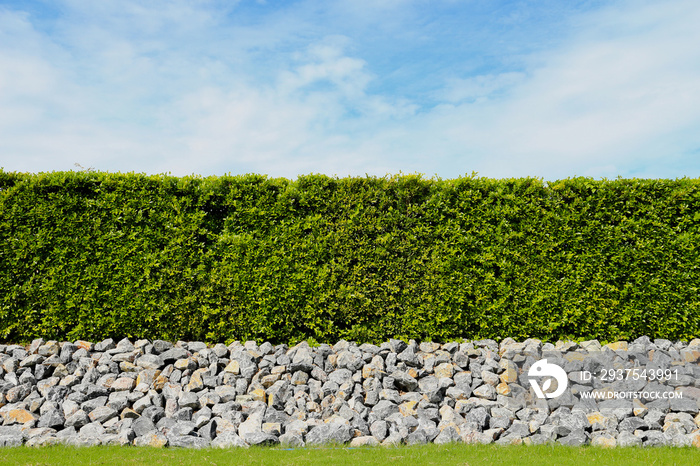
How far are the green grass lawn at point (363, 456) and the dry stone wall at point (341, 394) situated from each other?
190 mm

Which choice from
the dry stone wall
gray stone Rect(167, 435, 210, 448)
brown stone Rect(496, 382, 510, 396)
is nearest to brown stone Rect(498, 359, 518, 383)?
the dry stone wall

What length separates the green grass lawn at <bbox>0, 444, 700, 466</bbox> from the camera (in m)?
4.36

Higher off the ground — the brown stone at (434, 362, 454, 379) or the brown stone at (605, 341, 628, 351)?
the brown stone at (605, 341, 628, 351)

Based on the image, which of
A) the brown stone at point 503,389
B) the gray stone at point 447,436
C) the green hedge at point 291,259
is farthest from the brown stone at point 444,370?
the gray stone at point 447,436

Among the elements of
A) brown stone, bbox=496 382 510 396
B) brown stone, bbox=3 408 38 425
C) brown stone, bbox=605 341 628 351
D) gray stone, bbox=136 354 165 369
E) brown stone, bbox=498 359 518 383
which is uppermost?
gray stone, bbox=136 354 165 369

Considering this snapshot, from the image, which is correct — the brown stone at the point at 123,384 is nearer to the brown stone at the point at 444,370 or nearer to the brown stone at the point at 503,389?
the brown stone at the point at 444,370

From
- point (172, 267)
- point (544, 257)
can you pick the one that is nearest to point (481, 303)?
point (544, 257)

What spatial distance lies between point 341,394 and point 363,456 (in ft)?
4.81

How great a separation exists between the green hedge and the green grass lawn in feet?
9.82

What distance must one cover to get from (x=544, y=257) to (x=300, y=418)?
4774 millimetres

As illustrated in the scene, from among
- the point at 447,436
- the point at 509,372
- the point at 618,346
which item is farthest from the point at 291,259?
the point at 618,346

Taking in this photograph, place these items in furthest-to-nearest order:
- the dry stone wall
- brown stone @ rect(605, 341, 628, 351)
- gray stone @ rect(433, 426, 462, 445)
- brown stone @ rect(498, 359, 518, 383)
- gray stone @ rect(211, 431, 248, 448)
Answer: brown stone @ rect(605, 341, 628, 351), brown stone @ rect(498, 359, 518, 383), the dry stone wall, gray stone @ rect(433, 426, 462, 445), gray stone @ rect(211, 431, 248, 448)

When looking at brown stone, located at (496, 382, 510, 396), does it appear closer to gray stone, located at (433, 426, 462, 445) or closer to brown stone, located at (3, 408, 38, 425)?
gray stone, located at (433, 426, 462, 445)

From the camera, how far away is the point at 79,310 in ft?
25.6
